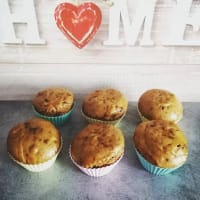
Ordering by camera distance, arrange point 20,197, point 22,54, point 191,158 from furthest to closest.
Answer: point 22,54 → point 191,158 → point 20,197

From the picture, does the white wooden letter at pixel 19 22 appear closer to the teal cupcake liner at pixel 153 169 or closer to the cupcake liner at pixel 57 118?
the cupcake liner at pixel 57 118

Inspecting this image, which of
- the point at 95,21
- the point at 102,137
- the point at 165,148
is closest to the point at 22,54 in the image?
the point at 95,21

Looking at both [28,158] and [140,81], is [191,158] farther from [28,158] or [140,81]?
[28,158]

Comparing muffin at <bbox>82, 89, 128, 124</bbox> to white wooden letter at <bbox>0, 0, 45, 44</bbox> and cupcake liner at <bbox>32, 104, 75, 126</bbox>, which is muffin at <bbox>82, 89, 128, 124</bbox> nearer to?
cupcake liner at <bbox>32, 104, 75, 126</bbox>

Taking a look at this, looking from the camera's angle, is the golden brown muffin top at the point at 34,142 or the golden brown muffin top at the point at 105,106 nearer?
the golden brown muffin top at the point at 34,142

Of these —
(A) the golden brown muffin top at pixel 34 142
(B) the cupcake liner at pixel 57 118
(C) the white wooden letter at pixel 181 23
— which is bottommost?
(B) the cupcake liner at pixel 57 118

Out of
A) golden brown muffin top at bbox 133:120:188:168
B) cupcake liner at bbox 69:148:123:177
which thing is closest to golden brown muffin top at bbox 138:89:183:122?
golden brown muffin top at bbox 133:120:188:168

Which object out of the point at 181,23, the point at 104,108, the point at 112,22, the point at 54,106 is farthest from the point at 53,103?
the point at 181,23

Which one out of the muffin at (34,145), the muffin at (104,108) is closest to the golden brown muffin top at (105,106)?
the muffin at (104,108)
